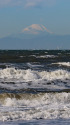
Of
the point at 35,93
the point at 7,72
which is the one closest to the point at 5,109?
the point at 35,93

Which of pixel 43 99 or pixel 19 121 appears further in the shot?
pixel 43 99

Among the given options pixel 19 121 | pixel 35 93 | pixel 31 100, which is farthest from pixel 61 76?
pixel 19 121

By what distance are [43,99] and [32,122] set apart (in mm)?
5070

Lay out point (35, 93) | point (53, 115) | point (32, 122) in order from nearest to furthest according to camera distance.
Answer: point (32, 122)
point (53, 115)
point (35, 93)

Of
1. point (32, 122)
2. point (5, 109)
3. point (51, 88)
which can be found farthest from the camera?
point (51, 88)

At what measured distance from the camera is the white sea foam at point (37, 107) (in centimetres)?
1388

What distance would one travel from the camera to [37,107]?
1567cm

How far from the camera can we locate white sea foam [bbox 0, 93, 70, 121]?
1388 cm

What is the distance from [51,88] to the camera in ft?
73.4

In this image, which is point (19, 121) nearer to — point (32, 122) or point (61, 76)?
point (32, 122)

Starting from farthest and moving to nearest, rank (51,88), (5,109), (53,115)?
(51,88) < (5,109) < (53,115)

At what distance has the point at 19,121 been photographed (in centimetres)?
1310

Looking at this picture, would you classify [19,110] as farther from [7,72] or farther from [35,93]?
[7,72]

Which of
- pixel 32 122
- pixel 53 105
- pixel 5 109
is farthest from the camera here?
pixel 53 105
